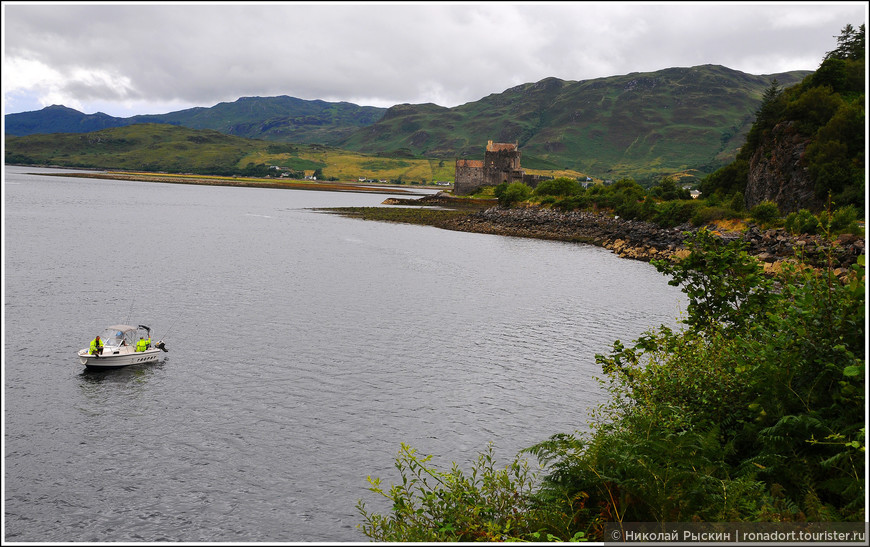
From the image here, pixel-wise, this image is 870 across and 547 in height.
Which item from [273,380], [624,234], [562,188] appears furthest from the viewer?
[562,188]

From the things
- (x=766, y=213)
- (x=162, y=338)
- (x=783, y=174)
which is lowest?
(x=162, y=338)

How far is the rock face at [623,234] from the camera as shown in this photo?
69562 millimetres

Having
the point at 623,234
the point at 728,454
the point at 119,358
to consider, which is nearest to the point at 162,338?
the point at 119,358

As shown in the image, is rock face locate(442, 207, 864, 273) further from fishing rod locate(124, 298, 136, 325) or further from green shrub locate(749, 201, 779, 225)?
fishing rod locate(124, 298, 136, 325)

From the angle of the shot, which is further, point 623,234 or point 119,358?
point 623,234

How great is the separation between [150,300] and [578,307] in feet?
133

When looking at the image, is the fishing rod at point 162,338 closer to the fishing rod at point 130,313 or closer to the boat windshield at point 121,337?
the boat windshield at point 121,337

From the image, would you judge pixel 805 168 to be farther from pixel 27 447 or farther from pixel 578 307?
pixel 27 447

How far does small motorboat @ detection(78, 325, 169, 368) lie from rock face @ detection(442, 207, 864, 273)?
54.4 metres

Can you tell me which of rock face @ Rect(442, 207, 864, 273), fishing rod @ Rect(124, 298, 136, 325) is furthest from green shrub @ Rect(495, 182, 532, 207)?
fishing rod @ Rect(124, 298, 136, 325)

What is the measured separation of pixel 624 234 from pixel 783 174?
26931mm

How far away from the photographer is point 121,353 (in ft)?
127

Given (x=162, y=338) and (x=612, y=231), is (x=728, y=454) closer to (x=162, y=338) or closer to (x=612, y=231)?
(x=162, y=338)

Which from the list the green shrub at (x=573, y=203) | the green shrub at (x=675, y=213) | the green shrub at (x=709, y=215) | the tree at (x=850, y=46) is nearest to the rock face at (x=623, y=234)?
the green shrub at (x=709, y=215)
